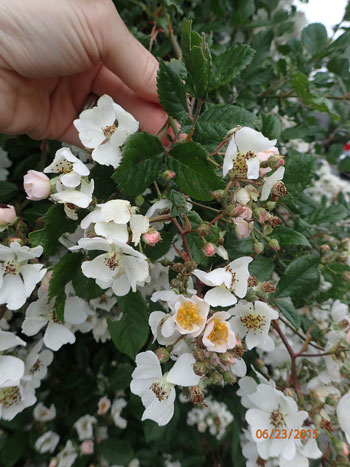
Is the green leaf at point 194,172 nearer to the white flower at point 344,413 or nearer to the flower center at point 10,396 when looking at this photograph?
the white flower at point 344,413

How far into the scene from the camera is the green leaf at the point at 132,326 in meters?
0.81

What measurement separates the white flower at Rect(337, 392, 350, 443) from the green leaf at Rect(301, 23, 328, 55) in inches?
50.4

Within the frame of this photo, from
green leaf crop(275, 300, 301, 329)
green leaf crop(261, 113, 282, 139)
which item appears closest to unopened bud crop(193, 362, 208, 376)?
green leaf crop(275, 300, 301, 329)

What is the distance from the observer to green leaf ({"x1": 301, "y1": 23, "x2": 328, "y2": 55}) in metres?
1.37

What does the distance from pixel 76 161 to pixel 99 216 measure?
0.13 meters

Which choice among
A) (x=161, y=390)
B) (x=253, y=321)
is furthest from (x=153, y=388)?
(x=253, y=321)

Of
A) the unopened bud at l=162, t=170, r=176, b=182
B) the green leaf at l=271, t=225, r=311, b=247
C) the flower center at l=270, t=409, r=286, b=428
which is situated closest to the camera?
the unopened bud at l=162, t=170, r=176, b=182

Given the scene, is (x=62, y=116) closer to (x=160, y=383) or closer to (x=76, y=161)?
(x=76, y=161)

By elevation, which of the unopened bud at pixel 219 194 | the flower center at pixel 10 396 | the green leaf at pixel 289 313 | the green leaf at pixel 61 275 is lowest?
the flower center at pixel 10 396

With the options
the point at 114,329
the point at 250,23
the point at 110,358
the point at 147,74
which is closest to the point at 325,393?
the point at 114,329

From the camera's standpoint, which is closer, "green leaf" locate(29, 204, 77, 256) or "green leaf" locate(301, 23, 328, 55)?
"green leaf" locate(29, 204, 77, 256)

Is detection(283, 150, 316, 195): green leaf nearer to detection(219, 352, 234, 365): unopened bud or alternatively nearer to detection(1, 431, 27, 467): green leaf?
detection(219, 352, 234, 365): unopened bud

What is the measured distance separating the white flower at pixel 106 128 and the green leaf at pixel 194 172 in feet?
0.45

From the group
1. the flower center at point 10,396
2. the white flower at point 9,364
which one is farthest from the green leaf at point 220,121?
the flower center at point 10,396
